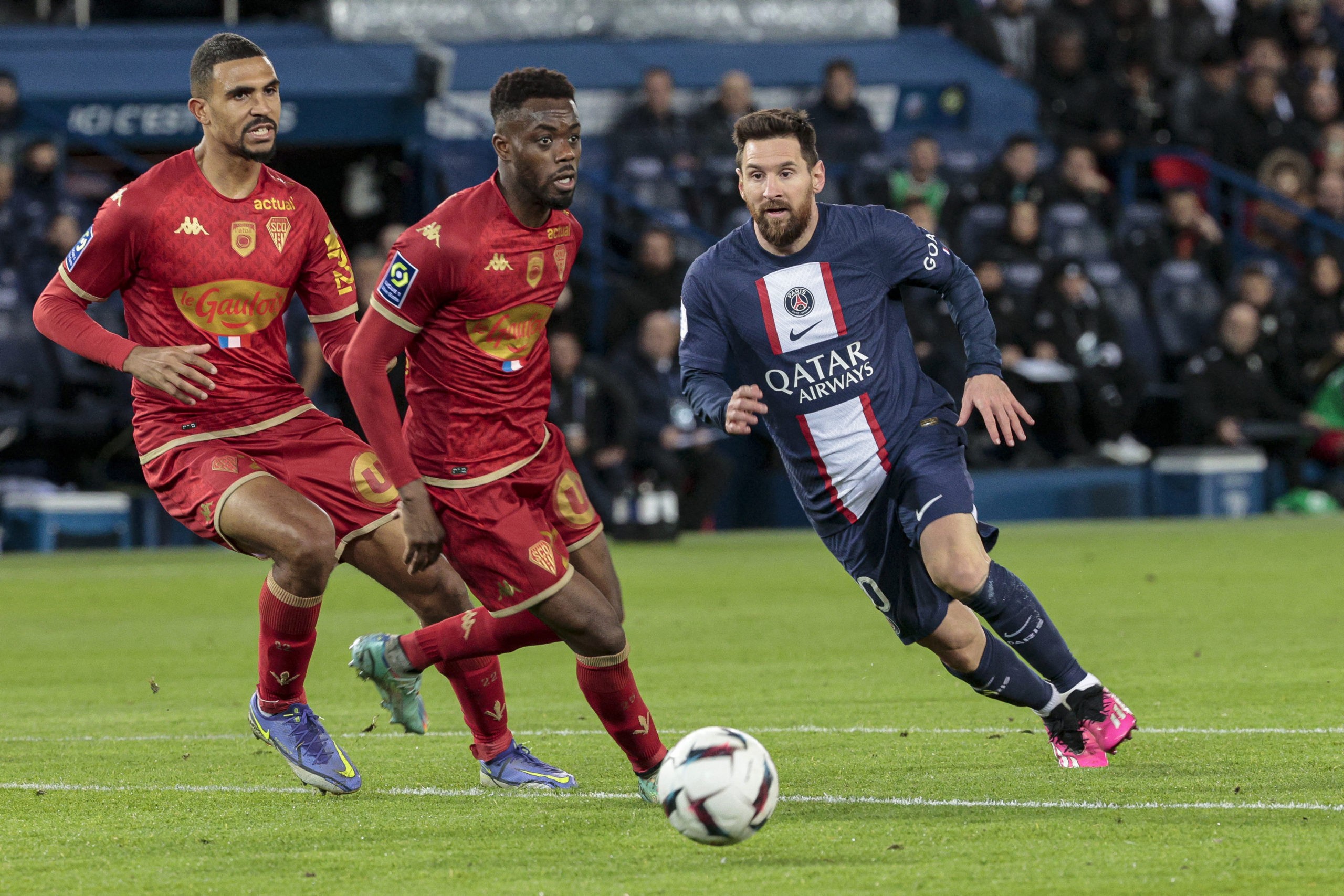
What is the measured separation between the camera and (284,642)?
242 inches

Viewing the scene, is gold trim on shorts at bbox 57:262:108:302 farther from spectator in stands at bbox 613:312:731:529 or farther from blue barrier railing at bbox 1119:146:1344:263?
blue barrier railing at bbox 1119:146:1344:263

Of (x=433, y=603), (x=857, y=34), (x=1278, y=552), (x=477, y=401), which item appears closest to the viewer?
(x=477, y=401)

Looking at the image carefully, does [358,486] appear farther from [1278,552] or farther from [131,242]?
[1278,552]

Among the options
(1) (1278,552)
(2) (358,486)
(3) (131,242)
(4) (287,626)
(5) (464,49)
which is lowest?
(1) (1278,552)

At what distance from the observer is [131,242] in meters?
6.23

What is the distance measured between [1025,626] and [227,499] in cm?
250

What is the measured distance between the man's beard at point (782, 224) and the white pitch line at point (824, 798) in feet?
5.86

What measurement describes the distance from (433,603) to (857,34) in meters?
17.4

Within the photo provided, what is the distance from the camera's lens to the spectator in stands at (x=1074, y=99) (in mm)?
21047

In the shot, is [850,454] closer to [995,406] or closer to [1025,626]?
[995,406]

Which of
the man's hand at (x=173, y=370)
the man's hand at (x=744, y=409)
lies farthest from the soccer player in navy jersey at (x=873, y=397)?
the man's hand at (x=173, y=370)

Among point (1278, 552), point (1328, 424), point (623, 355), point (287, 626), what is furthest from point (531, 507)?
point (1328, 424)

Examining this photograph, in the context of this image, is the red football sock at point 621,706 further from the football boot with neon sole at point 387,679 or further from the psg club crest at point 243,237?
the psg club crest at point 243,237

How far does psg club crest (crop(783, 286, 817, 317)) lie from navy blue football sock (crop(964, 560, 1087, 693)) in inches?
39.4
